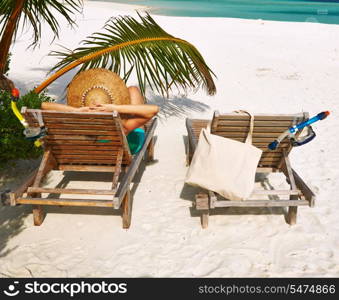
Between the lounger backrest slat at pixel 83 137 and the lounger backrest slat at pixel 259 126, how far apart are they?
975 millimetres

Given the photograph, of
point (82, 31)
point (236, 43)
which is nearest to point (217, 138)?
point (236, 43)

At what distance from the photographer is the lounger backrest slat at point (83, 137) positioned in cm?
317

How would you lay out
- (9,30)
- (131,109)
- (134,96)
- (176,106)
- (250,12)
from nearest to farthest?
(131,109) < (134,96) < (9,30) < (176,106) < (250,12)

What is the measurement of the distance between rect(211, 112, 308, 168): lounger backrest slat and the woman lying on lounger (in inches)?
27.8

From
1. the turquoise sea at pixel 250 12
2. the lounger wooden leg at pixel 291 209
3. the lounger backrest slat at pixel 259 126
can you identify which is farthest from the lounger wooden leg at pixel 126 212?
the turquoise sea at pixel 250 12

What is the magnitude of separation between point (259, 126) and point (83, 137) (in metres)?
1.77

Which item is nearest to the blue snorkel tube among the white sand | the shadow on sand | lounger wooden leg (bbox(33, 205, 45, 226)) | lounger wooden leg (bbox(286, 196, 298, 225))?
lounger wooden leg (bbox(286, 196, 298, 225))

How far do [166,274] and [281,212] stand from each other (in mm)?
1600

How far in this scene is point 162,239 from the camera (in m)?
3.36

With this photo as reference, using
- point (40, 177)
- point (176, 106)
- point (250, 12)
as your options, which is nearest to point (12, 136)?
point (40, 177)

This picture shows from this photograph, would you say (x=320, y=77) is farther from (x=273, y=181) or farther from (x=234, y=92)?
(x=273, y=181)

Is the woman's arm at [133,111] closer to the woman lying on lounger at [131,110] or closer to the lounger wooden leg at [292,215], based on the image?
the woman lying on lounger at [131,110]

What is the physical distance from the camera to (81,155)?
369cm

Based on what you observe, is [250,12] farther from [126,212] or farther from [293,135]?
[126,212]
